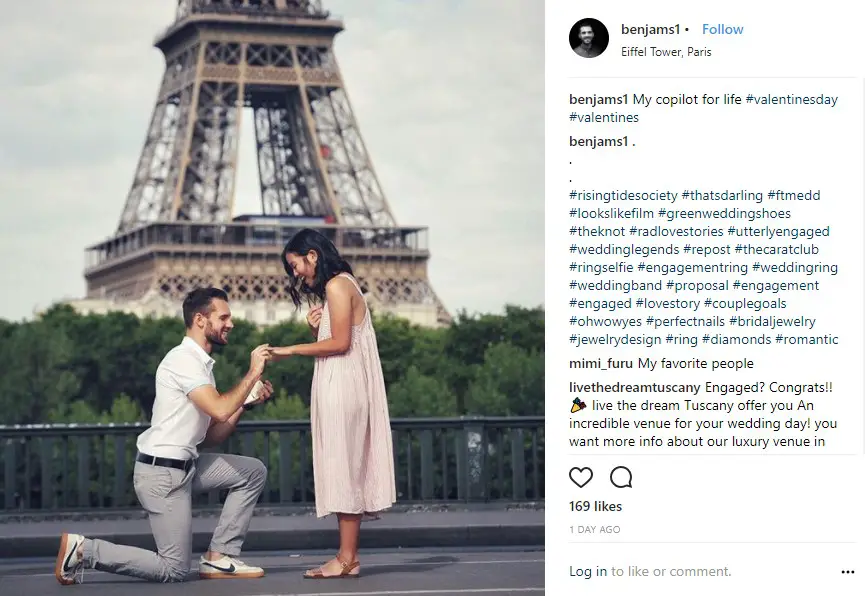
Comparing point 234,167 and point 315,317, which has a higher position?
point 234,167

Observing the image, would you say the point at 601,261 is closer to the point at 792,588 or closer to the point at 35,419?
the point at 792,588

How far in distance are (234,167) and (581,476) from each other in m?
62.5

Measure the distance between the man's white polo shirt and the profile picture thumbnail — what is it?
10.4 feet

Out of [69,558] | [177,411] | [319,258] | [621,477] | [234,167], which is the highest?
[234,167]

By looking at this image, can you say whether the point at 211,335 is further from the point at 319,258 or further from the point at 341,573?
the point at 341,573

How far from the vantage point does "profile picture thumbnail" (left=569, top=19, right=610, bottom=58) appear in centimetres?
552

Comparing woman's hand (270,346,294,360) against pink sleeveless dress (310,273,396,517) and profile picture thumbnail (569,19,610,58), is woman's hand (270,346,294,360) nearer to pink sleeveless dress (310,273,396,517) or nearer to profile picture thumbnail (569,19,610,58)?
pink sleeveless dress (310,273,396,517)

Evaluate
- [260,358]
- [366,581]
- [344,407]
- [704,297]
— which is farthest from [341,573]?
[704,297]

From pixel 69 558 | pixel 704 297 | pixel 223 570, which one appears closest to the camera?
pixel 704 297

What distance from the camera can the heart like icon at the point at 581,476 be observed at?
5309 mm

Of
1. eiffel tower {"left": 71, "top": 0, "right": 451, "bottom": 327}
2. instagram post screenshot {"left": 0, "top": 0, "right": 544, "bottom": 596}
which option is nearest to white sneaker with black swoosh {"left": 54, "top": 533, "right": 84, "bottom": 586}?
instagram post screenshot {"left": 0, "top": 0, "right": 544, "bottom": 596}

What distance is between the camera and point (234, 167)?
220 ft

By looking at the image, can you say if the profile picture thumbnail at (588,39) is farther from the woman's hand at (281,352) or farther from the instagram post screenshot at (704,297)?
the woman's hand at (281,352)

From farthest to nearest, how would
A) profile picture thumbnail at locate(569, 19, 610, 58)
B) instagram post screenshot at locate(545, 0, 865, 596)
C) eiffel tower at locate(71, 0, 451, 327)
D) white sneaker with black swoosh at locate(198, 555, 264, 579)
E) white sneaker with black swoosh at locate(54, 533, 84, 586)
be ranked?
eiffel tower at locate(71, 0, 451, 327), white sneaker with black swoosh at locate(198, 555, 264, 579), white sneaker with black swoosh at locate(54, 533, 84, 586), profile picture thumbnail at locate(569, 19, 610, 58), instagram post screenshot at locate(545, 0, 865, 596)
